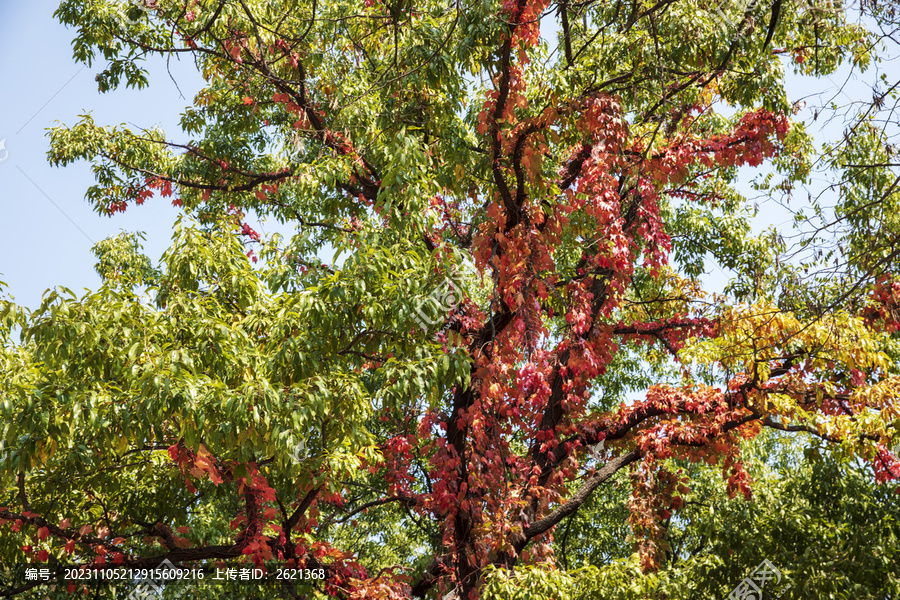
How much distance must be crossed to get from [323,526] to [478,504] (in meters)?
2.07

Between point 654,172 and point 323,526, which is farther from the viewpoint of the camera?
point 323,526

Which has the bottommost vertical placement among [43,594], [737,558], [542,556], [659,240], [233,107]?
[737,558]

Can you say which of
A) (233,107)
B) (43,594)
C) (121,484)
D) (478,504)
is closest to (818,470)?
(478,504)

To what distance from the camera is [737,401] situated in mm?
7281

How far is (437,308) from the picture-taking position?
509 centimetres

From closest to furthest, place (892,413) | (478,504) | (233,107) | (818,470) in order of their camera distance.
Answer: (892,413), (818,470), (478,504), (233,107)

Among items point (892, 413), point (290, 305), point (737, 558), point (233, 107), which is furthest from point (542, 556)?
point (233, 107)

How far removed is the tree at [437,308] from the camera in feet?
15.5

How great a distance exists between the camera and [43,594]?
8.12 metres

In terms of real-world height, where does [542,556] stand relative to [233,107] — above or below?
below

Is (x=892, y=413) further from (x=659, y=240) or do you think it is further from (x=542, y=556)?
(x=542, y=556)

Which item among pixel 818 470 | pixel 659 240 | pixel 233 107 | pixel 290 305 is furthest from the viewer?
pixel 233 107

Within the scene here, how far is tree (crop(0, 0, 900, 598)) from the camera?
4.72 metres

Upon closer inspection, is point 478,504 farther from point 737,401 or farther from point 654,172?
point 654,172
